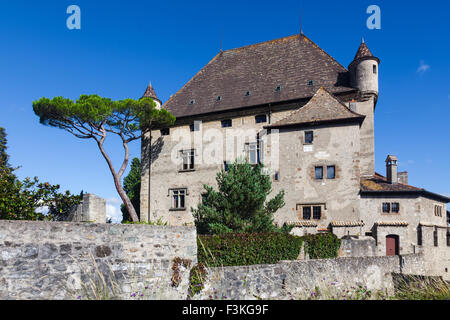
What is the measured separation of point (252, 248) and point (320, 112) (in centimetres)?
1239

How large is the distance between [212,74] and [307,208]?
50.6ft

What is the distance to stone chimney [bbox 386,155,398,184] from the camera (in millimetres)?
21750

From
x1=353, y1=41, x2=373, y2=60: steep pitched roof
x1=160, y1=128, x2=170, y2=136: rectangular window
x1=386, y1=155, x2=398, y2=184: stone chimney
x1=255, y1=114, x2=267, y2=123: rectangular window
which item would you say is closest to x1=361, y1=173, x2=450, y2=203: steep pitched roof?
x1=386, y1=155, x2=398, y2=184: stone chimney

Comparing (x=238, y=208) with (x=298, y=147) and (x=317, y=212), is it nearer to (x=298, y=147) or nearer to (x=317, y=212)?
(x=317, y=212)

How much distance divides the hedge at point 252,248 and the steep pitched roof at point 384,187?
7025mm

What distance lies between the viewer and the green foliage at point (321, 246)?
15.3 metres

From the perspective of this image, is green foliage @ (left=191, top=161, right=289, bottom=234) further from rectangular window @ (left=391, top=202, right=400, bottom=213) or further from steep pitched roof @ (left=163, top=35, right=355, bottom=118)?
steep pitched roof @ (left=163, top=35, right=355, bottom=118)

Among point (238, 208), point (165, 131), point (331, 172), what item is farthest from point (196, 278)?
point (165, 131)

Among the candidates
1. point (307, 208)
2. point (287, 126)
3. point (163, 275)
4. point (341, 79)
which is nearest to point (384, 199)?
point (307, 208)

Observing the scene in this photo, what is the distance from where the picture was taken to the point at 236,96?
2680 centimetres

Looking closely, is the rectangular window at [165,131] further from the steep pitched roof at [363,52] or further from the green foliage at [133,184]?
the steep pitched roof at [363,52]

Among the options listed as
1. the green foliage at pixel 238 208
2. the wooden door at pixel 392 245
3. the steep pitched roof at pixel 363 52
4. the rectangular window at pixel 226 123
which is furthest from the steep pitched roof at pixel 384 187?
the rectangular window at pixel 226 123

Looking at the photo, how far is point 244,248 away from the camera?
1254cm

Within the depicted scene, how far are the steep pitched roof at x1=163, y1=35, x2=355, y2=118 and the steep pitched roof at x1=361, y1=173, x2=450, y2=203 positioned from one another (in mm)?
6447
